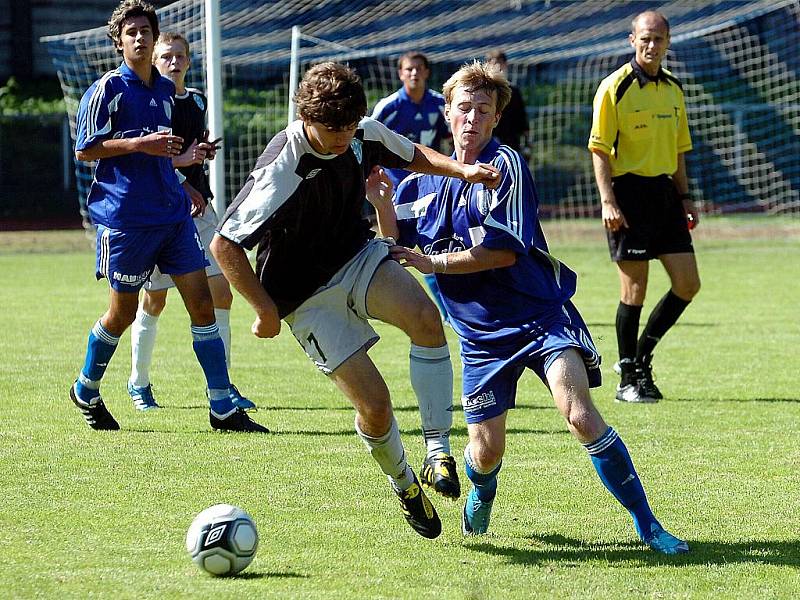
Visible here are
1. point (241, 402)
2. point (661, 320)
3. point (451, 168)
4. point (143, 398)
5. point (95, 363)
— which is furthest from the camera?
point (661, 320)

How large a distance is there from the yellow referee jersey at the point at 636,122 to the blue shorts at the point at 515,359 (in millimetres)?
3175

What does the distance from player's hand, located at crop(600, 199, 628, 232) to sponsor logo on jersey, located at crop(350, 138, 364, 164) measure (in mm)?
3137

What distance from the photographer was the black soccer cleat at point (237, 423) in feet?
21.5

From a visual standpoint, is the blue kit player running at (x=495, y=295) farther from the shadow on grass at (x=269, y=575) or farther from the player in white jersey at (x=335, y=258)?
the shadow on grass at (x=269, y=575)

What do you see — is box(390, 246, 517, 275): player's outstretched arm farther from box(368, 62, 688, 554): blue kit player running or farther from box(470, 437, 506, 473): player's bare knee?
box(470, 437, 506, 473): player's bare knee

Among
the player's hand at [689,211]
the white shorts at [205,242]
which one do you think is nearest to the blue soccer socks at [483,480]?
the white shorts at [205,242]

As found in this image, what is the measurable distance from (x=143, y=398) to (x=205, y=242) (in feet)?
3.62

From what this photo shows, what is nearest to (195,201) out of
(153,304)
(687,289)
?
(153,304)

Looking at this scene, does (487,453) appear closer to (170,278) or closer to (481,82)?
(481,82)

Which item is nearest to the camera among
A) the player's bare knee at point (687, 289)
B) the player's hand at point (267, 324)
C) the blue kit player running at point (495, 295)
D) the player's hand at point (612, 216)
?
the player's hand at point (267, 324)

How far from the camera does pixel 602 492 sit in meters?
5.29

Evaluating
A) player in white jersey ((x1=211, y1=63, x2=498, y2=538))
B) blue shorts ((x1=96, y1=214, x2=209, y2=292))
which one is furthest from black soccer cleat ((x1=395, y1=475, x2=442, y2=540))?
blue shorts ((x1=96, y1=214, x2=209, y2=292))

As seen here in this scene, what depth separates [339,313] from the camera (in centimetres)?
463

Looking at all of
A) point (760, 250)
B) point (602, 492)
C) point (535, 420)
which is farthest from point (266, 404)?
point (760, 250)
